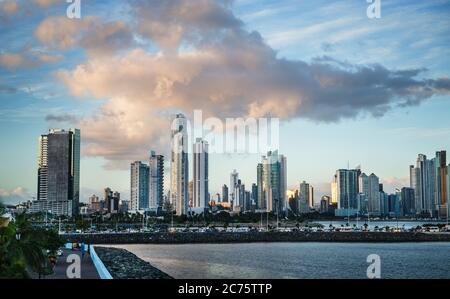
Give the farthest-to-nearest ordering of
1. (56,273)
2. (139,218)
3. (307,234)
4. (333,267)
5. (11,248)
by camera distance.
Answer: (139,218) → (307,234) → (333,267) → (56,273) → (11,248)

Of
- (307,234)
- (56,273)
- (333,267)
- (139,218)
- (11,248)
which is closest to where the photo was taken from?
(11,248)

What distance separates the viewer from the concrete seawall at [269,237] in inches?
3130

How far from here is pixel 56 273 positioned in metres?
21.6

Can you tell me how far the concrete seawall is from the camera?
79500 mm

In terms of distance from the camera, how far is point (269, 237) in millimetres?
84062

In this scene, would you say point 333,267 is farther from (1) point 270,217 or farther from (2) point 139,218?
(1) point 270,217
